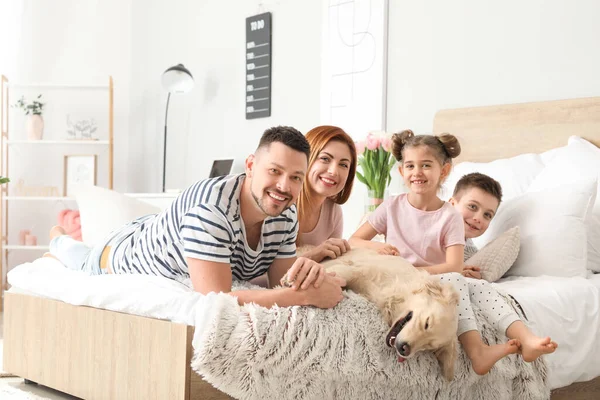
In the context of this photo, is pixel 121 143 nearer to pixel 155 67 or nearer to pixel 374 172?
pixel 155 67

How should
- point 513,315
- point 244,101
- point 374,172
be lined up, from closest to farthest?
1. point 513,315
2. point 374,172
3. point 244,101

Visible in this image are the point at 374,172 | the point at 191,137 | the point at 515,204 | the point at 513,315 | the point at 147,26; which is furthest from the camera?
the point at 147,26

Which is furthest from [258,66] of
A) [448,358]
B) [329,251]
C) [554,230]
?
[448,358]

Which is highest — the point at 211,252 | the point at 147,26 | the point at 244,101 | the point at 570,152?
the point at 147,26

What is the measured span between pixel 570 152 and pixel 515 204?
336mm

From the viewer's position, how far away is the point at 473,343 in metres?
1.81

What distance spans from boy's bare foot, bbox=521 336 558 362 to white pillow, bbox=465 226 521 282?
0.66 metres

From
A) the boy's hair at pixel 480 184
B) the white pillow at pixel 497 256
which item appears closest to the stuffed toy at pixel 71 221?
the boy's hair at pixel 480 184

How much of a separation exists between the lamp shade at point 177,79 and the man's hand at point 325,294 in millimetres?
3149

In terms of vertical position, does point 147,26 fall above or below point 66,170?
above

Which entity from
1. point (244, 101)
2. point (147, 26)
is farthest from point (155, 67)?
point (244, 101)

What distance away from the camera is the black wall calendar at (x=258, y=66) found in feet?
14.6

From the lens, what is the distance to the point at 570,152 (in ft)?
9.45

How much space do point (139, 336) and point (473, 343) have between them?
32.5 inches
